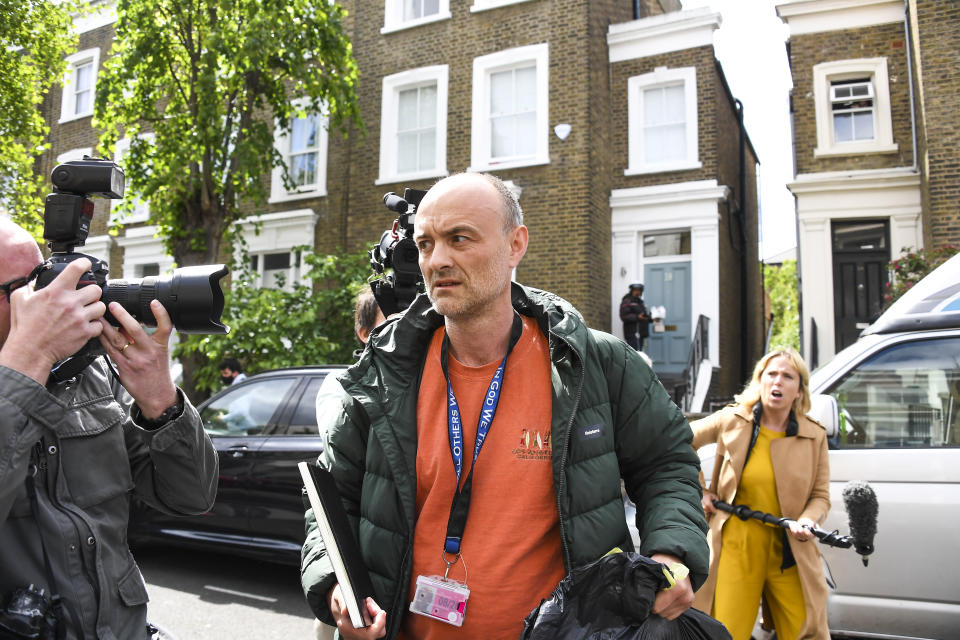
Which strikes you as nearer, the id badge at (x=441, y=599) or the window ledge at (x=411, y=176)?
the id badge at (x=441, y=599)

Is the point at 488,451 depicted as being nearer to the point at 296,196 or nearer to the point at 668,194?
the point at 668,194

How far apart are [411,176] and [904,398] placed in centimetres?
1112

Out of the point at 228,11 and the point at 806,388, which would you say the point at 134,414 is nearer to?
the point at 806,388

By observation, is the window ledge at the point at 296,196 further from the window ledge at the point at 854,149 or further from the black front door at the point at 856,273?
the black front door at the point at 856,273

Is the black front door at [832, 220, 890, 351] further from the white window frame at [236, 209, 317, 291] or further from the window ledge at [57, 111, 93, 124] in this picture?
the window ledge at [57, 111, 93, 124]

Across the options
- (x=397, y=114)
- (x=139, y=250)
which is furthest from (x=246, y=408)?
(x=139, y=250)

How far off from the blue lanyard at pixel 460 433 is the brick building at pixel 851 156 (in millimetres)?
12317

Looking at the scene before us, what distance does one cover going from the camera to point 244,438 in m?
5.42

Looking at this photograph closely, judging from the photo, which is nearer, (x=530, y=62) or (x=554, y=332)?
(x=554, y=332)

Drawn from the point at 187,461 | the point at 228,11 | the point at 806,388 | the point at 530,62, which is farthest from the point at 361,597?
the point at 530,62

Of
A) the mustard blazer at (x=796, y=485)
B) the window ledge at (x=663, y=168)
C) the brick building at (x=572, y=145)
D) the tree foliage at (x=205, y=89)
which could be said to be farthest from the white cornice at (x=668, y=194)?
the mustard blazer at (x=796, y=485)

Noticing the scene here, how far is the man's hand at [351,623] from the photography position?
155cm

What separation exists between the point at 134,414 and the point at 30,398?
36 cm

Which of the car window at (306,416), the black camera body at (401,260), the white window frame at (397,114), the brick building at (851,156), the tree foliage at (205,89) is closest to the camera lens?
the black camera body at (401,260)
